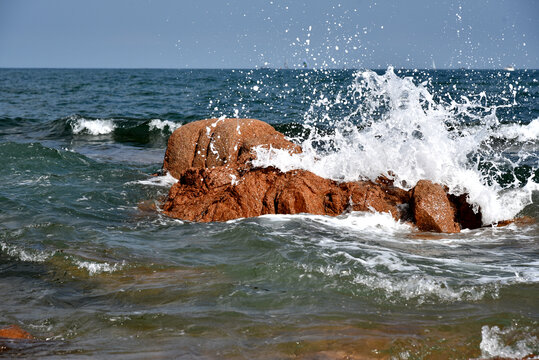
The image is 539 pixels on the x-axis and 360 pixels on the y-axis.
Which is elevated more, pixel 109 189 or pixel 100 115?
pixel 100 115

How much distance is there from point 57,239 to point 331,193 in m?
2.88

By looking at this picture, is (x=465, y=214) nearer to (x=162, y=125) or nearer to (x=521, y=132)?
(x=521, y=132)

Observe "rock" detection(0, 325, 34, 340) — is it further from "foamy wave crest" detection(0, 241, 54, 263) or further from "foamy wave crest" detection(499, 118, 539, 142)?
"foamy wave crest" detection(499, 118, 539, 142)

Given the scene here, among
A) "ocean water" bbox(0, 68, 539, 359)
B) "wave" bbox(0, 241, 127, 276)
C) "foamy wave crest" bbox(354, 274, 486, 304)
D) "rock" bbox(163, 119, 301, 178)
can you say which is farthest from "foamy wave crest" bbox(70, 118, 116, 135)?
"foamy wave crest" bbox(354, 274, 486, 304)

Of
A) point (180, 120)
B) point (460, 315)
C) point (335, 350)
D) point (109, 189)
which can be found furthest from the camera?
point (180, 120)

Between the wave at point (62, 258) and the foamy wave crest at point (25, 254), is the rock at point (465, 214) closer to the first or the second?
the wave at point (62, 258)

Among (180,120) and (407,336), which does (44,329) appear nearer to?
(407,336)

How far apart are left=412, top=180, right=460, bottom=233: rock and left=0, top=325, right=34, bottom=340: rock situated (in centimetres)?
380

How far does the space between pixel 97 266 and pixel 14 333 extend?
1.26 metres

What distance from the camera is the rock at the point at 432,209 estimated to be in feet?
18.1

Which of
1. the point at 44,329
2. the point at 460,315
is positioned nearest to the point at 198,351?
the point at 44,329

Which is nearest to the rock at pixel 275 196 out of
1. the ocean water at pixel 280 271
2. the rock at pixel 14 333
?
the ocean water at pixel 280 271

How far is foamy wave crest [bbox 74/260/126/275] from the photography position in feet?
14.4

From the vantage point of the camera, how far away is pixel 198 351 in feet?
9.88
